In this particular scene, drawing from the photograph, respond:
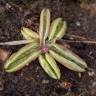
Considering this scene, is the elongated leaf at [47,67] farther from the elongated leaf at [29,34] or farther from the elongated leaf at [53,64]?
the elongated leaf at [29,34]

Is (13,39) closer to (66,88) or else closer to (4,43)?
(4,43)

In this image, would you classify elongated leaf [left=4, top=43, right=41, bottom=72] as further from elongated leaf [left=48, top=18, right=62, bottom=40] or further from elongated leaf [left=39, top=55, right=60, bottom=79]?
elongated leaf [left=48, top=18, right=62, bottom=40]

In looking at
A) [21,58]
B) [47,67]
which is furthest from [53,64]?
[21,58]

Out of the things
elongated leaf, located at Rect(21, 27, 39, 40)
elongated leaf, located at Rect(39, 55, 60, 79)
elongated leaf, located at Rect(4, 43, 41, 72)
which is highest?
elongated leaf, located at Rect(21, 27, 39, 40)

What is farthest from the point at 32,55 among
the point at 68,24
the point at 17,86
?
the point at 68,24

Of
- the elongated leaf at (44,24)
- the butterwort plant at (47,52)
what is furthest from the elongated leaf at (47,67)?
the elongated leaf at (44,24)

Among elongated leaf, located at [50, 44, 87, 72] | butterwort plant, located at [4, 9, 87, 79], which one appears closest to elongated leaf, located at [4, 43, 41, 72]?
butterwort plant, located at [4, 9, 87, 79]

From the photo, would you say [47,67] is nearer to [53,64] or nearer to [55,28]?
[53,64]
